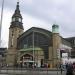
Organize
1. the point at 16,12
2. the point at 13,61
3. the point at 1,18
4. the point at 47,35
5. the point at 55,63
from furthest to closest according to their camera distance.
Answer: the point at 16,12
the point at 13,61
the point at 47,35
the point at 55,63
the point at 1,18

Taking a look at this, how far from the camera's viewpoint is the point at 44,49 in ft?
308

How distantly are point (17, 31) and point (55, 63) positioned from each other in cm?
2366

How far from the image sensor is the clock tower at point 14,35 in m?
102

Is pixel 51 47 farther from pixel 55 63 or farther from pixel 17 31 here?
pixel 17 31

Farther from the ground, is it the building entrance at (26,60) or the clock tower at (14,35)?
the clock tower at (14,35)

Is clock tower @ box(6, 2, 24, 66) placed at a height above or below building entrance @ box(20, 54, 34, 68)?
above

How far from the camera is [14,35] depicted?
342ft

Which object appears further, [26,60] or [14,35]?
[14,35]

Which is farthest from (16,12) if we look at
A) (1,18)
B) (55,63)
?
(1,18)

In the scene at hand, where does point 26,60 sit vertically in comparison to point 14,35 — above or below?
below

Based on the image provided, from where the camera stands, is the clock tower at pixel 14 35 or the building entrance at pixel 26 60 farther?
the clock tower at pixel 14 35

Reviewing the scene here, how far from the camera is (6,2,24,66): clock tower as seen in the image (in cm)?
10180

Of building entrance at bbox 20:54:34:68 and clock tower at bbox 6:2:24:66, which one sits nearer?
building entrance at bbox 20:54:34:68

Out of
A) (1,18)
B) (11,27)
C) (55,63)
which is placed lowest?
(55,63)
